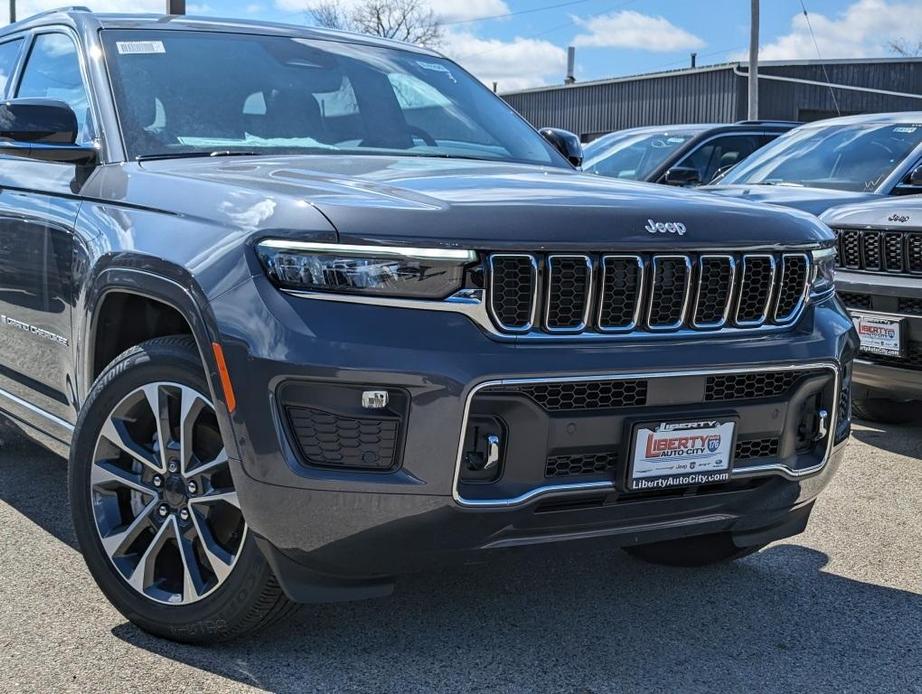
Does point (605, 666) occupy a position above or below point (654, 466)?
below

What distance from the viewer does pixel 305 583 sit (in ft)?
9.41

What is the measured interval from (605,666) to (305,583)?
0.88 meters

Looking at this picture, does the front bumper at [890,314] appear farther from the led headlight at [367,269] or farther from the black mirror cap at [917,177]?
the led headlight at [367,269]

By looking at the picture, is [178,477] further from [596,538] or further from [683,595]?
[683,595]

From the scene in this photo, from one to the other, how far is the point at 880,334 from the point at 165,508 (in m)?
3.59

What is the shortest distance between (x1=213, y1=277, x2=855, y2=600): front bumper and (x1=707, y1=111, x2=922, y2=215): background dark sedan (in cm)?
390

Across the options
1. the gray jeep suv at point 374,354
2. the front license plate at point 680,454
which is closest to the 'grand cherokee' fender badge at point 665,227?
the gray jeep suv at point 374,354

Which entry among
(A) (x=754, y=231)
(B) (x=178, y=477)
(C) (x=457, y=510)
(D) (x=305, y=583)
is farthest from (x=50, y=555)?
(A) (x=754, y=231)

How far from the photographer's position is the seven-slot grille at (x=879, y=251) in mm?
5438

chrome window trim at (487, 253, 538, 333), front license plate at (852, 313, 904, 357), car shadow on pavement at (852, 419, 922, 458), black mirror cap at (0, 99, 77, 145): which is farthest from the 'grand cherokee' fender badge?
car shadow on pavement at (852, 419, 922, 458)

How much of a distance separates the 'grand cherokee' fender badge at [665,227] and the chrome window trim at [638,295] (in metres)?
0.09

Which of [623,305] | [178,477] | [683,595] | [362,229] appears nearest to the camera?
[362,229]

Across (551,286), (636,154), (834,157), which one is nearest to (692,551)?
(551,286)

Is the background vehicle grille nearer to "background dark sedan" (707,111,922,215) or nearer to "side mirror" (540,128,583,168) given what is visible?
"side mirror" (540,128,583,168)
